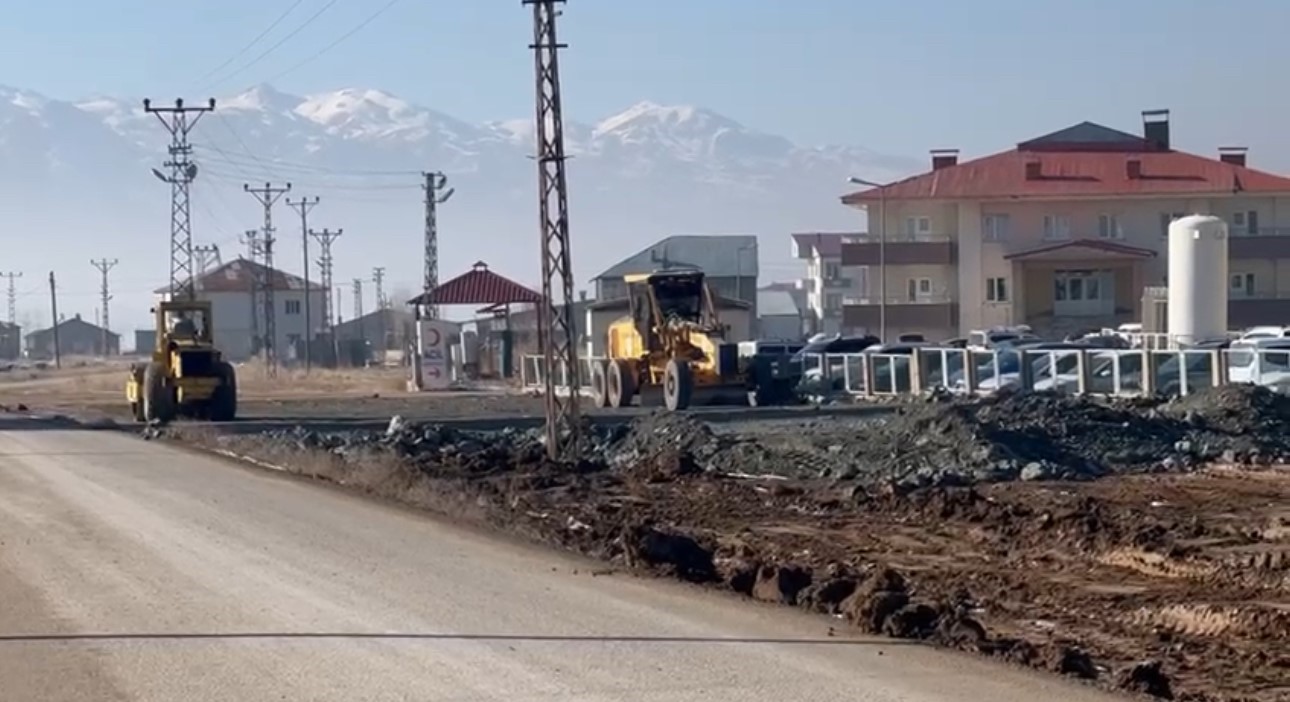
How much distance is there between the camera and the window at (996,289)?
85812 millimetres

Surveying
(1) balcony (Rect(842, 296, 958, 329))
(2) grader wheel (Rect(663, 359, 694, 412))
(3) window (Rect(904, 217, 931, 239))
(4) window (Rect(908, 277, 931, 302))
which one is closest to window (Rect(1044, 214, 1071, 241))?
(1) balcony (Rect(842, 296, 958, 329))

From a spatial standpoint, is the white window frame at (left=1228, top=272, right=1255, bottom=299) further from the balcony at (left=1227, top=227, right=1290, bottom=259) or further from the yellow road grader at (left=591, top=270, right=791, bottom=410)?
the yellow road grader at (left=591, top=270, right=791, bottom=410)

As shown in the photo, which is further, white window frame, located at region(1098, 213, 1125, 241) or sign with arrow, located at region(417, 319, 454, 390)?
white window frame, located at region(1098, 213, 1125, 241)

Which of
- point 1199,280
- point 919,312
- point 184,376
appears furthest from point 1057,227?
point 184,376

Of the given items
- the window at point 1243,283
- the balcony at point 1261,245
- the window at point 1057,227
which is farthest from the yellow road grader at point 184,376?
the window at point 1243,283

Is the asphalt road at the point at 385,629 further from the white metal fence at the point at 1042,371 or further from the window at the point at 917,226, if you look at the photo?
the window at the point at 917,226

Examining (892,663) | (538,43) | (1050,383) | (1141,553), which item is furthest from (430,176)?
(892,663)

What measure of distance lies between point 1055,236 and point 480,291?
24.2 meters

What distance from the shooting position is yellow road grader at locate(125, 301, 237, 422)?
48.1 metres

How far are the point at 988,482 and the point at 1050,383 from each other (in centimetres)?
1901

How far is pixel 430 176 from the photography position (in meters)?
88.3

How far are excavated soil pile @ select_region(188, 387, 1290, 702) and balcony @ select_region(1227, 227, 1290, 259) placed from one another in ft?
153

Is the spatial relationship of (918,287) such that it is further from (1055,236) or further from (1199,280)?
(1199,280)

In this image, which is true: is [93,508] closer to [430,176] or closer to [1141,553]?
[1141,553]
